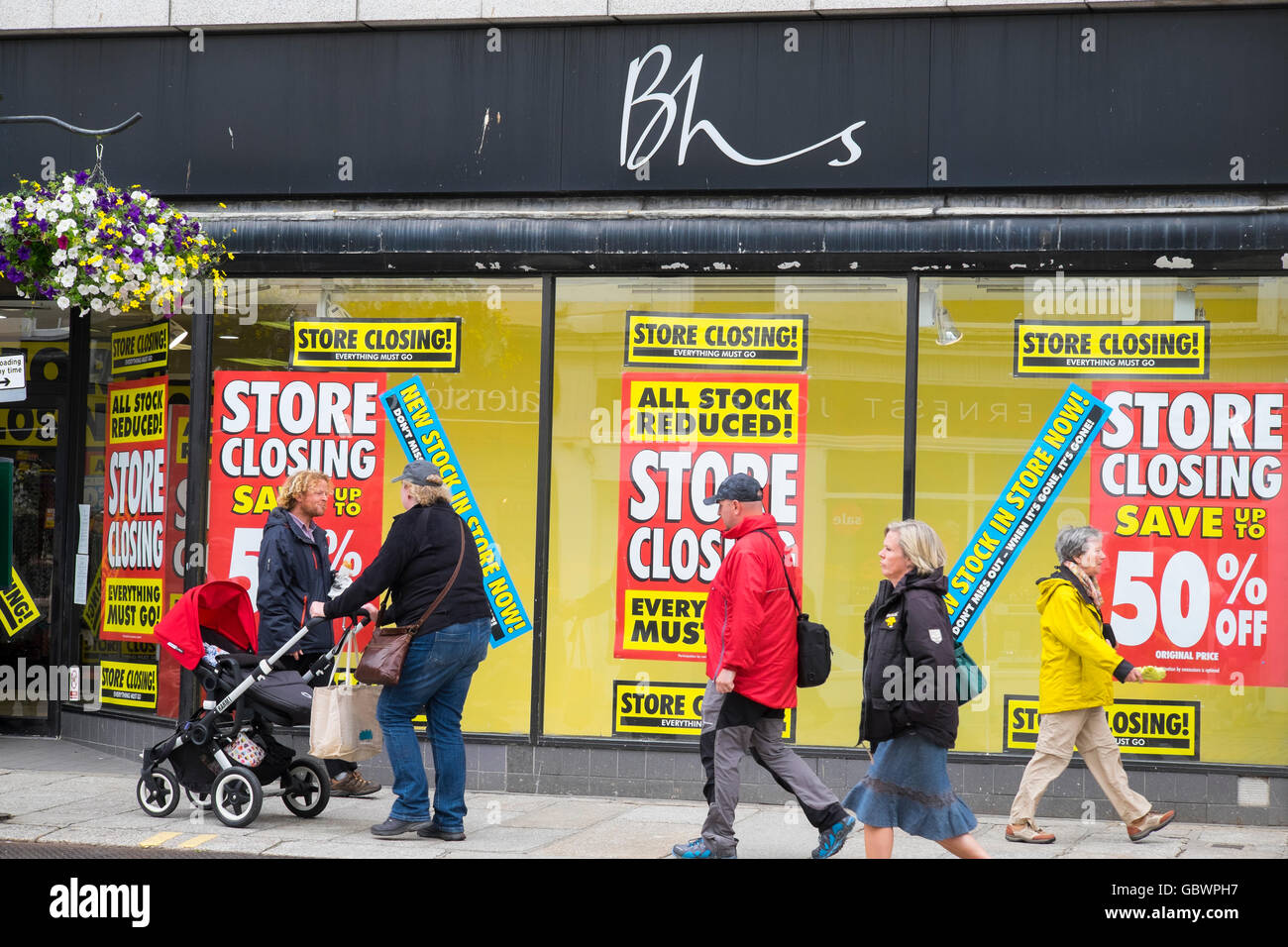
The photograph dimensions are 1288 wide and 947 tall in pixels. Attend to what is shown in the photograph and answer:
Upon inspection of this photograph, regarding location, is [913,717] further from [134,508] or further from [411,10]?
[134,508]

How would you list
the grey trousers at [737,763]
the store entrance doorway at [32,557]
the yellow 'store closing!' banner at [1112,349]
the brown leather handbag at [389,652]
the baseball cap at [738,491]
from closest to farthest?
1. the grey trousers at [737,763]
2. the baseball cap at [738,491]
3. the brown leather handbag at [389,652]
4. the yellow 'store closing!' banner at [1112,349]
5. the store entrance doorway at [32,557]

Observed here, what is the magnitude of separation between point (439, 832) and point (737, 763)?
172 centimetres

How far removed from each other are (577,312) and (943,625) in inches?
168

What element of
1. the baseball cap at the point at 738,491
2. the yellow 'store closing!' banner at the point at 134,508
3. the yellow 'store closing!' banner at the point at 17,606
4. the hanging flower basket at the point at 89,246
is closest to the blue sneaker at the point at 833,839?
the baseball cap at the point at 738,491

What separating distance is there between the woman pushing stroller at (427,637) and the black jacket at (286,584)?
3.16 ft

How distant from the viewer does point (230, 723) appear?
8.21 m

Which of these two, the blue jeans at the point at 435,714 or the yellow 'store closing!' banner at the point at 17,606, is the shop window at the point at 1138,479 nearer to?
the blue jeans at the point at 435,714

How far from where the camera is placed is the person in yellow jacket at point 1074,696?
26.0 feet

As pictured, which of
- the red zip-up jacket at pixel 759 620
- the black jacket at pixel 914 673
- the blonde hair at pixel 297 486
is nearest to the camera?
the black jacket at pixel 914 673

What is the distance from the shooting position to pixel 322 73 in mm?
10102

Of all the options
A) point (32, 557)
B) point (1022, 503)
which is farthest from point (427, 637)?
point (32, 557)

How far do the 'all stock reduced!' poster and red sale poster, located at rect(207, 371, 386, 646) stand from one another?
5.95ft
